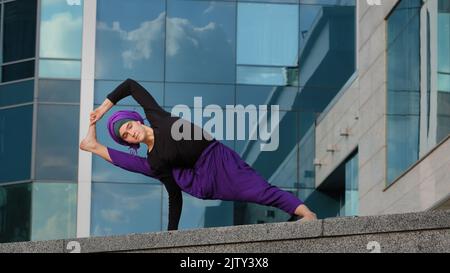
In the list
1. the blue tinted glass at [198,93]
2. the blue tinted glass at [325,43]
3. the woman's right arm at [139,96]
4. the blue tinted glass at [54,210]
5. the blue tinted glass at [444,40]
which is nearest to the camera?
the woman's right arm at [139,96]

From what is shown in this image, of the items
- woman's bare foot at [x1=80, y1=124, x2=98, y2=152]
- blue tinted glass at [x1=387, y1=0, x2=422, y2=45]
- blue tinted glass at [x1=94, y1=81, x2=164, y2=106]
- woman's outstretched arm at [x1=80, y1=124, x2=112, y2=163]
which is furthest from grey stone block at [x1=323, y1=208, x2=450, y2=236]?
blue tinted glass at [x1=94, y1=81, x2=164, y2=106]

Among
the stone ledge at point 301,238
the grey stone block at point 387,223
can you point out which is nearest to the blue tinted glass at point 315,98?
the stone ledge at point 301,238

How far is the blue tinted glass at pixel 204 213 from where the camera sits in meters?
37.2

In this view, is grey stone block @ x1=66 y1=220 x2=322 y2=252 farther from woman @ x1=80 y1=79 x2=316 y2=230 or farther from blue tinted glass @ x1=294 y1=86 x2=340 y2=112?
blue tinted glass @ x1=294 y1=86 x2=340 y2=112

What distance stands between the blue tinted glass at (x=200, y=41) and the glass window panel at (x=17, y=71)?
4.13 meters

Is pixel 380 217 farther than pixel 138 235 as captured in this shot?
No

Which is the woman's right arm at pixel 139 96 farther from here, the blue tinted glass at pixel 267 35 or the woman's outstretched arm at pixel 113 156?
the blue tinted glass at pixel 267 35

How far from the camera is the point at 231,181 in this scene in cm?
2252

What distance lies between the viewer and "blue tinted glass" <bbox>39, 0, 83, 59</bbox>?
38.8 metres

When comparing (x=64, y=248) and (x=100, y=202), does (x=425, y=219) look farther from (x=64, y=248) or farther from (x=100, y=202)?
(x=100, y=202)

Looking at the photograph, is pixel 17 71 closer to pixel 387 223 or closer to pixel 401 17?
pixel 401 17

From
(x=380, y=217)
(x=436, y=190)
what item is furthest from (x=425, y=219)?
(x=436, y=190)

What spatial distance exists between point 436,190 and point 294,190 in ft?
20.0

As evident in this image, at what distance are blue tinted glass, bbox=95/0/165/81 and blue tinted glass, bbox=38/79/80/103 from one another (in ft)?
2.84
